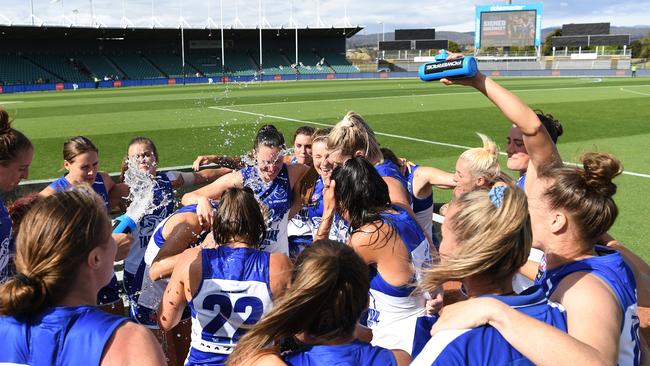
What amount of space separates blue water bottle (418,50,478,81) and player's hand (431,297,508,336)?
1.41 m

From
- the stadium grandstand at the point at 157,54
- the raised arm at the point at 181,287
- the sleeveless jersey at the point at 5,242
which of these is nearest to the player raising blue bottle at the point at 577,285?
the raised arm at the point at 181,287

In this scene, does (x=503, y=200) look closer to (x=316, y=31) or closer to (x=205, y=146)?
(x=205, y=146)

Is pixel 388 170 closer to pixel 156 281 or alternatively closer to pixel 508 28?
pixel 156 281

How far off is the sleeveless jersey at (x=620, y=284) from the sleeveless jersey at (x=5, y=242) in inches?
114

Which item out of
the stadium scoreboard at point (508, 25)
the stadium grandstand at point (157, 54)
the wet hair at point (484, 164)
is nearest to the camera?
the wet hair at point (484, 164)

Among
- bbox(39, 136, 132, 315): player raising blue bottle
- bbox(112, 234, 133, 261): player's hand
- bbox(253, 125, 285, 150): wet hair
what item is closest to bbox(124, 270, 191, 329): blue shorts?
bbox(39, 136, 132, 315): player raising blue bottle

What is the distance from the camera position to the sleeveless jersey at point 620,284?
2221mm

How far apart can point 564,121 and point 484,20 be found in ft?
192

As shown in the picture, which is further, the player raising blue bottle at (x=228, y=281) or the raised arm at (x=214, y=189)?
the raised arm at (x=214, y=189)

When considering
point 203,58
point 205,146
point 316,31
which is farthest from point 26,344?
point 316,31

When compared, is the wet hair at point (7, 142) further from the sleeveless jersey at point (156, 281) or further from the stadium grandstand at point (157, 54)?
the stadium grandstand at point (157, 54)

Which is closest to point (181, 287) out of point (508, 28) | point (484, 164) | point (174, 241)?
point (174, 241)

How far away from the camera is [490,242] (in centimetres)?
203

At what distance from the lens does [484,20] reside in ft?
239
